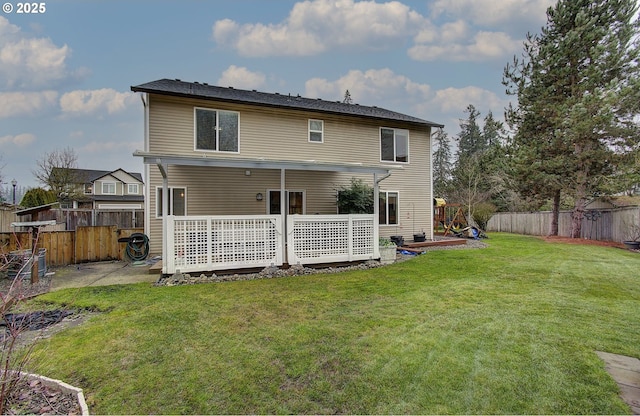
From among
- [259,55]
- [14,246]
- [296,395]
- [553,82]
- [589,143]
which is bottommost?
[296,395]

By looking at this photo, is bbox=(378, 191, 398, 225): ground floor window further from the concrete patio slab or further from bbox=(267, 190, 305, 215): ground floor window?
the concrete patio slab

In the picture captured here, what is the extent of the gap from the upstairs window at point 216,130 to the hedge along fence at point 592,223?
54.3 ft

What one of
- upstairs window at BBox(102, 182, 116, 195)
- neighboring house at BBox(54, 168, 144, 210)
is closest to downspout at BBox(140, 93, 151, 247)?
neighboring house at BBox(54, 168, 144, 210)

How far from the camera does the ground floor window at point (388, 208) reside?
11.8m

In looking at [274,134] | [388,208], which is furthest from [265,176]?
[388,208]

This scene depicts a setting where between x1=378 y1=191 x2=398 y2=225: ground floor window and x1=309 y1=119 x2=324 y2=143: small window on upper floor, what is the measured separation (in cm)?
326

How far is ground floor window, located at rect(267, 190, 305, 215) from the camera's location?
33.8 feet

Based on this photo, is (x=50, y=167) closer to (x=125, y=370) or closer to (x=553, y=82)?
(x=125, y=370)

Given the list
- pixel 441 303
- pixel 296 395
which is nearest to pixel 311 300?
pixel 441 303

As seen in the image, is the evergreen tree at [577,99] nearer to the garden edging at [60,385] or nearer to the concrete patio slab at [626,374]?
the concrete patio slab at [626,374]

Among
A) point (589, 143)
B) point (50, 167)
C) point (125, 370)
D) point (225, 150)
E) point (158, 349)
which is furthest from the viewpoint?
point (50, 167)

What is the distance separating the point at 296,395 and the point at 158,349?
1.78m

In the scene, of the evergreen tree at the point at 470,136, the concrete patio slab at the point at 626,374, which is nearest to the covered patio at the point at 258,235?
the concrete patio slab at the point at 626,374

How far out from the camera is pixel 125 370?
2814mm
